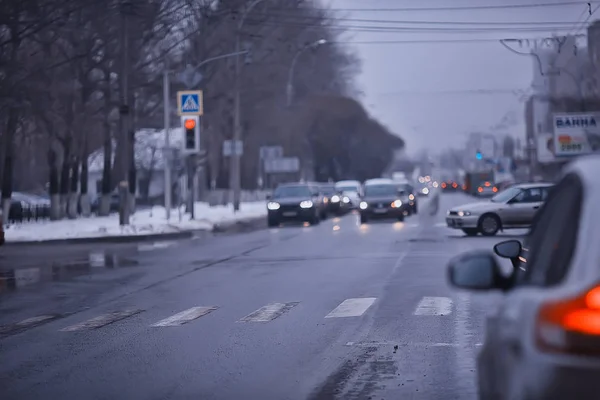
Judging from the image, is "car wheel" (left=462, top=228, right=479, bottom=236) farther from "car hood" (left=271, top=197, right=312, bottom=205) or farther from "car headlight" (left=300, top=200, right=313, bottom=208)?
"car hood" (left=271, top=197, right=312, bottom=205)

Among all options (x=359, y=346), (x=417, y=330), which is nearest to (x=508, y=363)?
(x=359, y=346)

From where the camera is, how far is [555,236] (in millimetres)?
4445

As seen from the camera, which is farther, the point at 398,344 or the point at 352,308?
the point at 352,308

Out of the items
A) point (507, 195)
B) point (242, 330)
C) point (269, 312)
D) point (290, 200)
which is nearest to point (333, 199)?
point (290, 200)

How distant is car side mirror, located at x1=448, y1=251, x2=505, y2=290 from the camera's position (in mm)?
5285

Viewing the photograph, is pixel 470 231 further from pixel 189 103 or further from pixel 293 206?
pixel 189 103

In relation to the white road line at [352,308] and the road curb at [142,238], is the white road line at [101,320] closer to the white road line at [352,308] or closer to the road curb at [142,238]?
the white road line at [352,308]

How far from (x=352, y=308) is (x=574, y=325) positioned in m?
11.4

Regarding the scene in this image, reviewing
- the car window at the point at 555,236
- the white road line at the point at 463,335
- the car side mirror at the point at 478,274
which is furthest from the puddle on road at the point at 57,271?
A: the car window at the point at 555,236

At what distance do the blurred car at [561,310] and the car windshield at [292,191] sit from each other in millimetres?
42702

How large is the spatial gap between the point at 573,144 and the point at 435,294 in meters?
46.6

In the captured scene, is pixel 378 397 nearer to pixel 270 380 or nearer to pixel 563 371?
Answer: pixel 270 380

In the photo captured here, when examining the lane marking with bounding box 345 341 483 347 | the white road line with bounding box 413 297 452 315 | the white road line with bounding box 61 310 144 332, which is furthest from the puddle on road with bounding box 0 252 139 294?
the lane marking with bounding box 345 341 483 347

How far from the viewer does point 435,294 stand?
16844 mm
